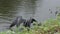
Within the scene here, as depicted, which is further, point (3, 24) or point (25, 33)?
point (3, 24)

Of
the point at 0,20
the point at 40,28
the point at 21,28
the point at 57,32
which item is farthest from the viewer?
the point at 0,20

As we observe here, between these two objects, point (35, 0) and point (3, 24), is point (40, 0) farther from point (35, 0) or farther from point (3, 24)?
point (3, 24)

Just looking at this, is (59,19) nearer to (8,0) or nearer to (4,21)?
(4,21)

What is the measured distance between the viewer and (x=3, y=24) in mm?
7863

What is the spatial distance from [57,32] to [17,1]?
10758 mm

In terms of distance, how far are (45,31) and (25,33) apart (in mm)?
440

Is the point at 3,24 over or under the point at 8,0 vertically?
under

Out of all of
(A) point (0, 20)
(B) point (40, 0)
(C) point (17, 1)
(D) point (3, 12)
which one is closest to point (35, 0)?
(B) point (40, 0)

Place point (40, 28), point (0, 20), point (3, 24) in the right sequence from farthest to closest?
point (0, 20)
point (3, 24)
point (40, 28)

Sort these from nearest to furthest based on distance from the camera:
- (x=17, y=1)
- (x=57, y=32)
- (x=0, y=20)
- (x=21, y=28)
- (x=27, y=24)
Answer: (x=57, y=32) → (x=21, y=28) → (x=27, y=24) → (x=0, y=20) → (x=17, y=1)

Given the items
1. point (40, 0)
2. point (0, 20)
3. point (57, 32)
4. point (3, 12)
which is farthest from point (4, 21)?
point (40, 0)

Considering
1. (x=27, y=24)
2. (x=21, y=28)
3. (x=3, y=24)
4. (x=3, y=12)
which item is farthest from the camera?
(x=3, y=12)

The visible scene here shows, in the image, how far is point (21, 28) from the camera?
418 cm

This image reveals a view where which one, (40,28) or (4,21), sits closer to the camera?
(40,28)
